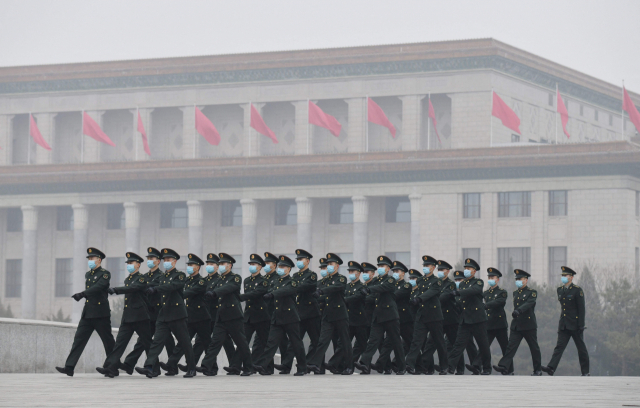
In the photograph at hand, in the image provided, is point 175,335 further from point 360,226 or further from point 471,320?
point 360,226

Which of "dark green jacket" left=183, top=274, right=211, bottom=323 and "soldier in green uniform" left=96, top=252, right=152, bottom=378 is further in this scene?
"dark green jacket" left=183, top=274, right=211, bottom=323

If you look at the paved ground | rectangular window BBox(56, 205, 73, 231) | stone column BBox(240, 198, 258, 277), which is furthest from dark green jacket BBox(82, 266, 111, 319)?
rectangular window BBox(56, 205, 73, 231)

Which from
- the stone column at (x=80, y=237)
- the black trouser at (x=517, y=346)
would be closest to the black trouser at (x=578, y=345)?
the black trouser at (x=517, y=346)

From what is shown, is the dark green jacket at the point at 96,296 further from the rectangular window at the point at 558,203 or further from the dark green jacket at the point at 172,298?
the rectangular window at the point at 558,203

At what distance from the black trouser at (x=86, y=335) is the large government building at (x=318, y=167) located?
40860 mm

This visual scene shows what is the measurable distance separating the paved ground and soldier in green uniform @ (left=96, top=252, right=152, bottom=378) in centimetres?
53

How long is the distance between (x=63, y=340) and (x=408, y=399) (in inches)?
441

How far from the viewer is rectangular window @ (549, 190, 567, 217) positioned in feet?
188

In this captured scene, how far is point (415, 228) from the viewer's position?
59531mm

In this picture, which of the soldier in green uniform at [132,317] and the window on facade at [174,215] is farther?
the window on facade at [174,215]

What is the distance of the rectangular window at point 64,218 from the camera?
225 ft

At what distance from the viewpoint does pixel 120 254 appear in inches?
2655

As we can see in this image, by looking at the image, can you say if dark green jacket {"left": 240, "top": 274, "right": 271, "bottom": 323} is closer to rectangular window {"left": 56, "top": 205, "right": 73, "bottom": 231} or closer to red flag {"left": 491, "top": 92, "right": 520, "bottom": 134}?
red flag {"left": 491, "top": 92, "right": 520, "bottom": 134}

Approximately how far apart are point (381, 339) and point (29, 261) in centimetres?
5076
